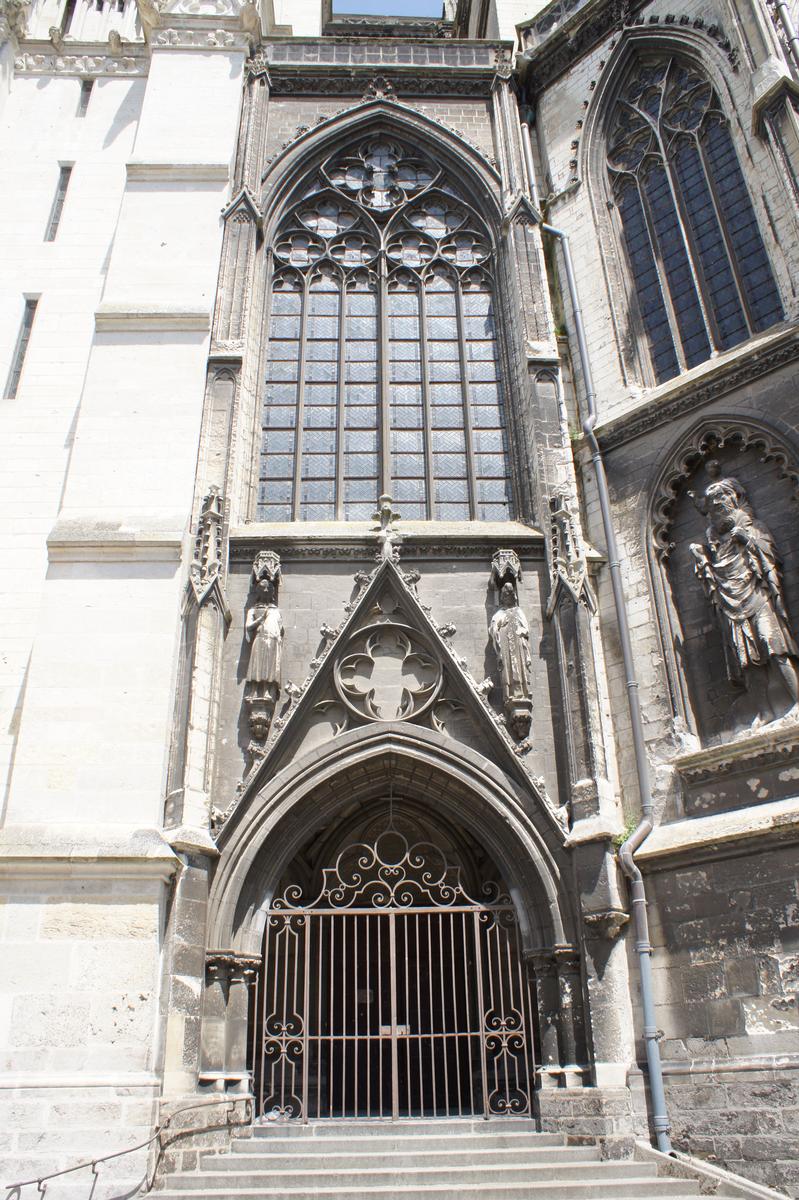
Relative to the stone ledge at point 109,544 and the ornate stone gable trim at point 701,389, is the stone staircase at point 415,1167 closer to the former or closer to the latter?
the stone ledge at point 109,544

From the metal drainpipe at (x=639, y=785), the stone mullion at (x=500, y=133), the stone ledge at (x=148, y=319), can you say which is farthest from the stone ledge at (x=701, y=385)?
the stone ledge at (x=148, y=319)

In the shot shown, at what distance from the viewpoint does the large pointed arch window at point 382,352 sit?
10922mm

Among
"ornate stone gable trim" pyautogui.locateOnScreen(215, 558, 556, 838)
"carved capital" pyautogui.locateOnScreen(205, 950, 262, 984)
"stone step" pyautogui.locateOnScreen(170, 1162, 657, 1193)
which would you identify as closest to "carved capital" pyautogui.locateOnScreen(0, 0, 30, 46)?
"ornate stone gable trim" pyautogui.locateOnScreen(215, 558, 556, 838)

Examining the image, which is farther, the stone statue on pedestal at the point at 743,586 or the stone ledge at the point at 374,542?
the stone ledge at the point at 374,542

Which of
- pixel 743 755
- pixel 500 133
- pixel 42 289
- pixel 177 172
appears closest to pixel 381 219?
pixel 500 133

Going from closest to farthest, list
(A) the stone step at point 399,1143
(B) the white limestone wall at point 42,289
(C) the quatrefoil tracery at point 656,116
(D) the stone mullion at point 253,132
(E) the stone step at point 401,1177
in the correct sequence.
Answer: (E) the stone step at point 401,1177
(A) the stone step at point 399,1143
(B) the white limestone wall at point 42,289
(C) the quatrefoil tracery at point 656,116
(D) the stone mullion at point 253,132

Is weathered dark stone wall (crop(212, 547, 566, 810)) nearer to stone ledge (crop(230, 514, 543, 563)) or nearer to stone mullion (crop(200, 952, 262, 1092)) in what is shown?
stone ledge (crop(230, 514, 543, 563))

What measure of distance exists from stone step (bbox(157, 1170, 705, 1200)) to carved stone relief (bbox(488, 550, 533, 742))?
362cm

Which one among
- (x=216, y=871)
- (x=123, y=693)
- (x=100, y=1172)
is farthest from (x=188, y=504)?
(x=100, y=1172)

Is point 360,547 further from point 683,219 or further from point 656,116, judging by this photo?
point 656,116

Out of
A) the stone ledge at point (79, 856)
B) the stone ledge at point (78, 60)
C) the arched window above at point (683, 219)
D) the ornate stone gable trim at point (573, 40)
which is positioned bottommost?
the stone ledge at point (79, 856)

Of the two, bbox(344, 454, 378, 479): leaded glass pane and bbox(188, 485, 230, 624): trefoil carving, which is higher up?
→ bbox(344, 454, 378, 479): leaded glass pane

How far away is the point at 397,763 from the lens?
8844mm

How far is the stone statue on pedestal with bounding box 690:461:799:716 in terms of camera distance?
803cm
